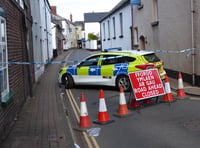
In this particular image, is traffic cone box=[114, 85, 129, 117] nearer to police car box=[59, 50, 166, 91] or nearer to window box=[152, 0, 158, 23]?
police car box=[59, 50, 166, 91]

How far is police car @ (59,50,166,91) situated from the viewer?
12578mm

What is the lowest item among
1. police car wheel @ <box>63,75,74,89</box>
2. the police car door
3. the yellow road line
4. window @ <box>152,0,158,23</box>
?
the yellow road line

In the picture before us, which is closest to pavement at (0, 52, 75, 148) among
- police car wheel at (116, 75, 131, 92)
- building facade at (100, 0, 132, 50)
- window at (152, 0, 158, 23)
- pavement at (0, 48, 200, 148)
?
pavement at (0, 48, 200, 148)

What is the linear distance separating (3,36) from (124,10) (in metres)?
21.6

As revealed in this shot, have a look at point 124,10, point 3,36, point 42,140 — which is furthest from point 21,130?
point 124,10

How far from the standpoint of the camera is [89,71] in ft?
45.1

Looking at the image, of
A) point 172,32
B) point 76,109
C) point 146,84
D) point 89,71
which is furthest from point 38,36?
point 146,84

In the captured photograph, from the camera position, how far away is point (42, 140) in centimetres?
634

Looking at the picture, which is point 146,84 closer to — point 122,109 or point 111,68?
point 122,109

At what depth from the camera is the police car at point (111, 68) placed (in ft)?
41.3

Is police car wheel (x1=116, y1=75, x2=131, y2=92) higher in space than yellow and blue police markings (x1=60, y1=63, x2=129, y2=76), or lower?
lower

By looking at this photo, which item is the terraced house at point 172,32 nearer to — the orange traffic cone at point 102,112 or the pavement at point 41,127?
the pavement at point 41,127

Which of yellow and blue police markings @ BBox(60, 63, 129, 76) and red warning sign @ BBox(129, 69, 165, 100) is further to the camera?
yellow and blue police markings @ BBox(60, 63, 129, 76)

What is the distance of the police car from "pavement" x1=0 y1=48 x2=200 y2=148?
2012 millimetres
